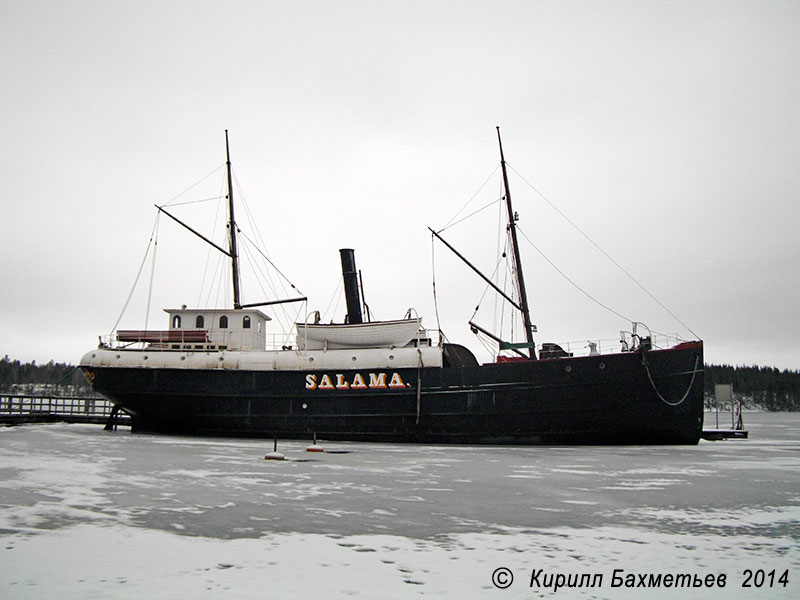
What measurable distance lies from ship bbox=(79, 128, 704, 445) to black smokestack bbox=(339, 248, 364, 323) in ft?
0.14

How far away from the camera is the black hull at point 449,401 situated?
21.1 metres

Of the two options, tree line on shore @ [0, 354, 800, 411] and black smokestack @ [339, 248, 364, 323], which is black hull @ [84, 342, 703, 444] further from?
tree line on shore @ [0, 354, 800, 411]

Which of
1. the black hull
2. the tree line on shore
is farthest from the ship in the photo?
the tree line on shore

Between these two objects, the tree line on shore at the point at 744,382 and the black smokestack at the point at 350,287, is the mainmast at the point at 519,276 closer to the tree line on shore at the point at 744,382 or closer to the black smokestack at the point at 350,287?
the black smokestack at the point at 350,287

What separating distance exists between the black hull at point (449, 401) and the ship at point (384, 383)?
41mm

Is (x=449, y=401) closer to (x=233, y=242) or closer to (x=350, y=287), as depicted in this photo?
(x=350, y=287)

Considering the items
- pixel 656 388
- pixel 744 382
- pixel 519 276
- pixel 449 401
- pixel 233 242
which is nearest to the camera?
pixel 656 388

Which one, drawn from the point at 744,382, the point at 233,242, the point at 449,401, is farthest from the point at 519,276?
the point at 744,382

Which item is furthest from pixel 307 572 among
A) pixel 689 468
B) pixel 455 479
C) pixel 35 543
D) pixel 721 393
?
pixel 721 393

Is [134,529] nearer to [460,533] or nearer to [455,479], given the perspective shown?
[460,533]

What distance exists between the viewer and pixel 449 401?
22.6 meters

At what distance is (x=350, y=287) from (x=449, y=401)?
6.67 metres

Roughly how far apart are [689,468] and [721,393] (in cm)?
1716

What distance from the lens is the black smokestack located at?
25828mm
